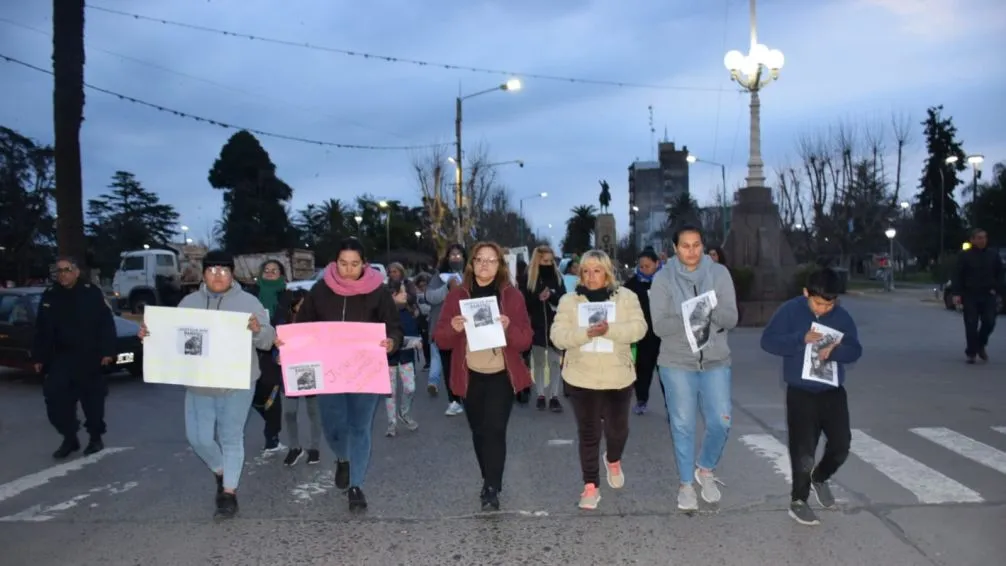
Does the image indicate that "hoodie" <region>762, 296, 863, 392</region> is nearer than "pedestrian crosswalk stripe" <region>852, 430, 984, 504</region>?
Yes

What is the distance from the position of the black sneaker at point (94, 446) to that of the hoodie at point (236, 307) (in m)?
3.05

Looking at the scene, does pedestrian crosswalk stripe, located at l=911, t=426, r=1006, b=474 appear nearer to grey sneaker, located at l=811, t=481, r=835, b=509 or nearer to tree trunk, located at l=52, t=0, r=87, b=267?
grey sneaker, located at l=811, t=481, r=835, b=509

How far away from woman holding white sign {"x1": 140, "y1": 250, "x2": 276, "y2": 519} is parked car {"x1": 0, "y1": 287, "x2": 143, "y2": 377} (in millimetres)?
8086

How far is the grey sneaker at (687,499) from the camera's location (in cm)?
548

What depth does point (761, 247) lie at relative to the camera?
22.0 metres

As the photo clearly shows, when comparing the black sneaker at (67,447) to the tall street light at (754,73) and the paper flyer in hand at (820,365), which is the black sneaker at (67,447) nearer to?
the paper flyer in hand at (820,365)

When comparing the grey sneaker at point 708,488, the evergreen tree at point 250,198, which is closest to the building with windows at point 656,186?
the evergreen tree at point 250,198

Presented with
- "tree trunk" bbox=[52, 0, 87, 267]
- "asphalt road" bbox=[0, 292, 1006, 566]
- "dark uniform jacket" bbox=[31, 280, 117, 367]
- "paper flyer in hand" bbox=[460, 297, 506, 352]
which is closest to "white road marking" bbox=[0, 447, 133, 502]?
"asphalt road" bbox=[0, 292, 1006, 566]

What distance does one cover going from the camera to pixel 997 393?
984 cm

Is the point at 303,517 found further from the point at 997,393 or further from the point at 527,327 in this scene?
the point at 997,393

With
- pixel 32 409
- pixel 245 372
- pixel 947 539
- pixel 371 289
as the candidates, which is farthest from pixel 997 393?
pixel 32 409

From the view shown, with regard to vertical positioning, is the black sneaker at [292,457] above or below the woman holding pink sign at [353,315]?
below

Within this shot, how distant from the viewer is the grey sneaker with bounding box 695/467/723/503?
565 cm


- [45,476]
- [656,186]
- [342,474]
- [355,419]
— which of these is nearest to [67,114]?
[45,476]
